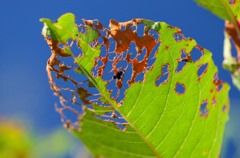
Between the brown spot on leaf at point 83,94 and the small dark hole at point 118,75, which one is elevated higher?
the brown spot on leaf at point 83,94

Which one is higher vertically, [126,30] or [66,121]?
[126,30]

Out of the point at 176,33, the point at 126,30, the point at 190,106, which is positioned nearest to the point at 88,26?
the point at 126,30

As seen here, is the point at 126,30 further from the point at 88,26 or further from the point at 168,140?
the point at 168,140

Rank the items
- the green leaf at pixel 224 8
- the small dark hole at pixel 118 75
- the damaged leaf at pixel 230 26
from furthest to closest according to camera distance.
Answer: the small dark hole at pixel 118 75
the green leaf at pixel 224 8
the damaged leaf at pixel 230 26

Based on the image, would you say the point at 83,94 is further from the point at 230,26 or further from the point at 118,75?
the point at 230,26

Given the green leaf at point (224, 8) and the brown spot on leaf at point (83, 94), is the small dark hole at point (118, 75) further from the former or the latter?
the green leaf at point (224, 8)

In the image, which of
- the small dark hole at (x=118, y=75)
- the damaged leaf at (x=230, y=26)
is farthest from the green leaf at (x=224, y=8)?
the small dark hole at (x=118, y=75)

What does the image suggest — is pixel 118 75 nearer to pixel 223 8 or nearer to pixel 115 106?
pixel 115 106

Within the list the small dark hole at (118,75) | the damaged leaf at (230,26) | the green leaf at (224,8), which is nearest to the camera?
the damaged leaf at (230,26)

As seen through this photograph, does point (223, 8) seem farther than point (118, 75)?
No

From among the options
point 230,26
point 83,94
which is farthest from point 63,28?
point 230,26

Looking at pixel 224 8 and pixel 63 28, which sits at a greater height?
pixel 63 28
